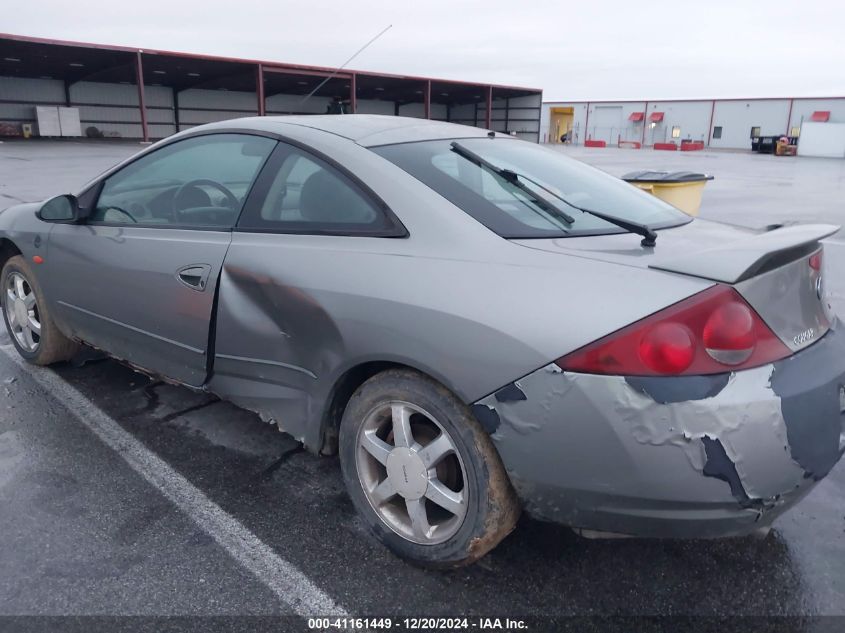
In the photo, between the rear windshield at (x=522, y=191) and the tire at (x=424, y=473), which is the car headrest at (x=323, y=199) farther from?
the tire at (x=424, y=473)

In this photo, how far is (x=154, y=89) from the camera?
1551 inches

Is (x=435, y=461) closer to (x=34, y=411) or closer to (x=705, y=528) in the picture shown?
(x=705, y=528)

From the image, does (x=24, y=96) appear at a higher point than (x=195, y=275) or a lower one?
higher

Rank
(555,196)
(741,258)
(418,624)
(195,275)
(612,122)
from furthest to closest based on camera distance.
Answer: (612,122) < (195,275) < (555,196) < (418,624) < (741,258)

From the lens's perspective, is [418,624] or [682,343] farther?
[418,624]

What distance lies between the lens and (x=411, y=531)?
7.36ft

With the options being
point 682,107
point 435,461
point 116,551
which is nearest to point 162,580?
point 116,551

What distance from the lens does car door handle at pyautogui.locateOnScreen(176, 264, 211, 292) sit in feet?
8.72

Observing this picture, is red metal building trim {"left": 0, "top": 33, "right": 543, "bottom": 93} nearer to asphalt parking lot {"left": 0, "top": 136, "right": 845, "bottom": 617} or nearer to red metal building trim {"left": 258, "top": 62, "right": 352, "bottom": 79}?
red metal building trim {"left": 258, "top": 62, "right": 352, "bottom": 79}

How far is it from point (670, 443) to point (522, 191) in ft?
3.64

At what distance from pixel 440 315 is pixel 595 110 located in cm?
6557

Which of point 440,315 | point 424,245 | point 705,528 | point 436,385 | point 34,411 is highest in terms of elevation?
point 424,245

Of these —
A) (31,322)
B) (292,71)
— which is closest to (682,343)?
(31,322)

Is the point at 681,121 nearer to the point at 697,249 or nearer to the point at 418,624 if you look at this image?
the point at 697,249
